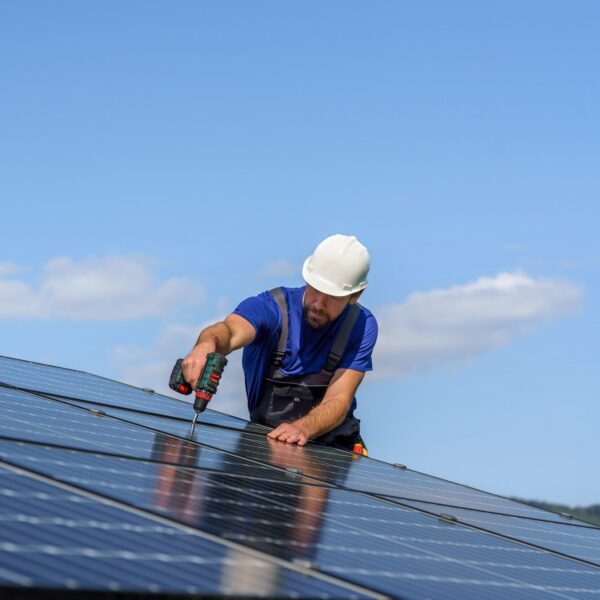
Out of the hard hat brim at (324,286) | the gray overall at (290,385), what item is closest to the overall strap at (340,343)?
the gray overall at (290,385)

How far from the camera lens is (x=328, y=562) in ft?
15.9

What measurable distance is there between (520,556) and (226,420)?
448cm

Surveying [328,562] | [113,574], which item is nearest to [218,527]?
[328,562]

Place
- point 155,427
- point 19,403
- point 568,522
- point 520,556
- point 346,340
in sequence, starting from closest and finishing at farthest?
point 520,556 → point 19,403 → point 155,427 → point 568,522 → point 346,340

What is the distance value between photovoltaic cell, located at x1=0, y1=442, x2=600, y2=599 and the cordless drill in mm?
1603

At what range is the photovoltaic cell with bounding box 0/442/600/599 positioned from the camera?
4.94 metres

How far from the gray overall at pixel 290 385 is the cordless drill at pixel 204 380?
73.1 inches

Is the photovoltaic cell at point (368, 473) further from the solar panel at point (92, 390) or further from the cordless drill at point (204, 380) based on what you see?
the solar panel at point (92, 390)

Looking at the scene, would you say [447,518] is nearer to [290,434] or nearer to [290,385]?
[290,434]

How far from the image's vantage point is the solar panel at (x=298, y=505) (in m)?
4.96

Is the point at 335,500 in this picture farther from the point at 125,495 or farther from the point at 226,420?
the point at 226,420

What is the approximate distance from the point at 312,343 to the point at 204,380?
232 cm

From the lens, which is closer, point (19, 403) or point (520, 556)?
point (520, 556)

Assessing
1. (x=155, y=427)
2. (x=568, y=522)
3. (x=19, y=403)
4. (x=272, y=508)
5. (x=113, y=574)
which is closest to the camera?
(x=113, y=574)
